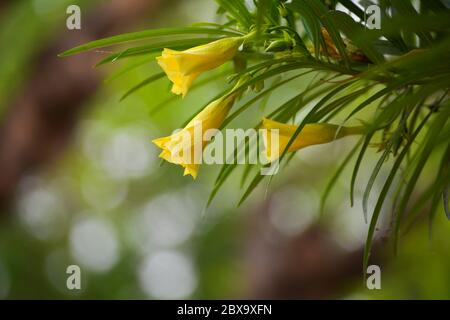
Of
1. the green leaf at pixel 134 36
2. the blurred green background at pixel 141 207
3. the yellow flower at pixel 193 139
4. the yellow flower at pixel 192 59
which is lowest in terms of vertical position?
the yellow flower at pixel 193 139

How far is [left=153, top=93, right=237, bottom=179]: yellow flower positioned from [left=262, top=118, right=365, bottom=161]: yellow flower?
3cm

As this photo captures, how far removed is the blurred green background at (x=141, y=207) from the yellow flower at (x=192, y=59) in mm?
76

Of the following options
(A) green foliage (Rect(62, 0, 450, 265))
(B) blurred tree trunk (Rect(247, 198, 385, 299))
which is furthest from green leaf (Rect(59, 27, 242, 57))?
(B) blurred tree trunk (Rect(247, 198, 385, 299))

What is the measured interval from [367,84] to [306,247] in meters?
1.30

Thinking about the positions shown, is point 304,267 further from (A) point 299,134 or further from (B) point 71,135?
(A) point 299,134

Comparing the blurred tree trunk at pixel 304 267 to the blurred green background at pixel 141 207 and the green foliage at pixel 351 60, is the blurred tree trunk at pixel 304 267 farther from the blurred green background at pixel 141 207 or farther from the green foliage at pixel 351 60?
the green foliage at pixel 351 60

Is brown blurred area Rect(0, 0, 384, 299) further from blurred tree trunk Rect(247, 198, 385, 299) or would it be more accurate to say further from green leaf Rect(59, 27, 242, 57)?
green leaf Rect(59, 27, 242, 57)

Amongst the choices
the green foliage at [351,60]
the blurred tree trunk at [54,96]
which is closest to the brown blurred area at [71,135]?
the blurred tree trunk at [54,96]

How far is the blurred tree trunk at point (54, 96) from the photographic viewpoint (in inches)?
66.7

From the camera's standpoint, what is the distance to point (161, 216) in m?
3.02

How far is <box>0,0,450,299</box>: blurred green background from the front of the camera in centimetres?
170

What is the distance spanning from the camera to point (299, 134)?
44 cm
